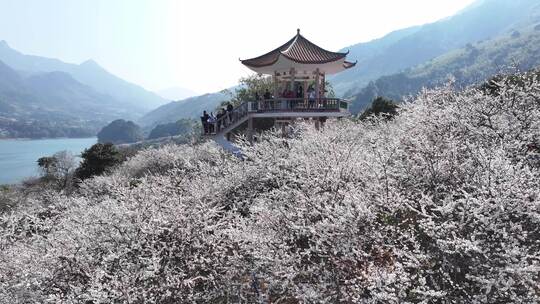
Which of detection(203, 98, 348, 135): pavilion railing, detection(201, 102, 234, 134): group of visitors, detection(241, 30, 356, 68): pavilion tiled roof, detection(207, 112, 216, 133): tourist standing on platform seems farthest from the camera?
detection(207, 112, 216, 133): tourist standing on platform

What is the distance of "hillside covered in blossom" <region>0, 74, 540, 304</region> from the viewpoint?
212 inches

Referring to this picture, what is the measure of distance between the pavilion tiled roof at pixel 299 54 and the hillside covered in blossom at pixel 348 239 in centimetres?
1152

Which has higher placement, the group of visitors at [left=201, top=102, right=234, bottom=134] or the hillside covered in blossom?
the group of visitors at [left=201, top=102, right=234, bottom=134]

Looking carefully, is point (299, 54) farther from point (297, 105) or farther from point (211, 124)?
point (211, 124)

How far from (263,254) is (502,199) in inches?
138

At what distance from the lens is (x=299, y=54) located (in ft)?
73.8

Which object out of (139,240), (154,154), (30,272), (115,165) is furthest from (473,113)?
(115,165)

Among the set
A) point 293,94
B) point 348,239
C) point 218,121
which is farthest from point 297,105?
point 348,239

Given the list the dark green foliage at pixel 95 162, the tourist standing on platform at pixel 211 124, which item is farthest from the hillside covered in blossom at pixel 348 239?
the dark green foliage at pixel 95 162

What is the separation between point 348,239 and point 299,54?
17.5m

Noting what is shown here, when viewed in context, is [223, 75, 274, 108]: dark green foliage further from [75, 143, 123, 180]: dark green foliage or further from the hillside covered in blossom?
Answer: the hillside covered in blossom

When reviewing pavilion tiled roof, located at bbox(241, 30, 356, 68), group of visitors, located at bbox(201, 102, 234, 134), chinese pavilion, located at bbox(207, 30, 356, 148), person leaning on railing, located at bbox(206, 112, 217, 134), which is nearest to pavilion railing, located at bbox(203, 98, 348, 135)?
chinese pavilion, located at bbox(207, 30, 356, 148)

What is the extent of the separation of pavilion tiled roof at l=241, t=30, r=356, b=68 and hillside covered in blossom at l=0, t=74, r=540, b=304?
11523 mm

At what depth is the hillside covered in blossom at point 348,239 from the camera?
17.7 feet
